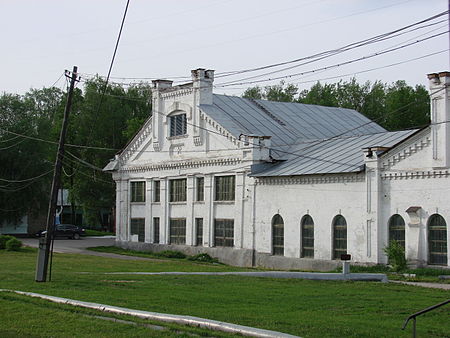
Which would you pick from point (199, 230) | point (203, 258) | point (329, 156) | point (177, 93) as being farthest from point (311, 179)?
point (177, 93)

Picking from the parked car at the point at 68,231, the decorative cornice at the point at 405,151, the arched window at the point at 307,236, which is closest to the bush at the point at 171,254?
the arched window at the point at 307,236

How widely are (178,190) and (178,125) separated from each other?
4042mm

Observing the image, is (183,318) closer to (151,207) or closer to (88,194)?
(151,207)

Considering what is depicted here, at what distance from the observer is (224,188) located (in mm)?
41062

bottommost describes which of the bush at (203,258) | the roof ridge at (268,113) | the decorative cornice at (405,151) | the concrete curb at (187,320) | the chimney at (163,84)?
the bush at (203,258)

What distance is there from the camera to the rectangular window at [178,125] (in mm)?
44484

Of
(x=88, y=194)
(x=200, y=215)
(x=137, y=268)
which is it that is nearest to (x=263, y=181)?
(x=200, y=215)

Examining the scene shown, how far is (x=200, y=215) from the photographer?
4297cm

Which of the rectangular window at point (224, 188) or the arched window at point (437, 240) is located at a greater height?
the rectangular window at point (224, 188)

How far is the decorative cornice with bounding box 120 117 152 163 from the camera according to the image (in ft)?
157

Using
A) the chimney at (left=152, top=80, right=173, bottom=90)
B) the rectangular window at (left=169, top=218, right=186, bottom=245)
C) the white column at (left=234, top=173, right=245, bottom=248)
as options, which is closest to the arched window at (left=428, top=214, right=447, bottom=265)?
the white column at (left=234, top=173, right=245, bottom=248)

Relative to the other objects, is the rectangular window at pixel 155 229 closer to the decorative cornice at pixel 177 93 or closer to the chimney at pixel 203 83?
the decorative cornice at pixel 177 93

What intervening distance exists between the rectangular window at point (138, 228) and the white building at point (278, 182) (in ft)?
0.40

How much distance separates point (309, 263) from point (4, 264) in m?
13.9
